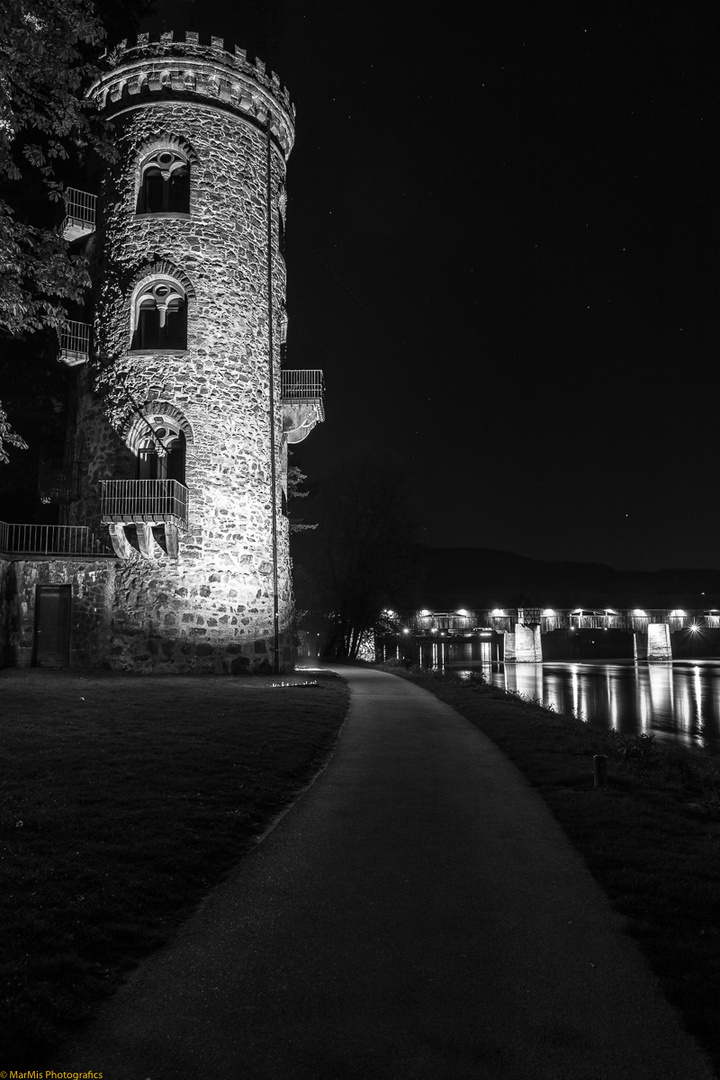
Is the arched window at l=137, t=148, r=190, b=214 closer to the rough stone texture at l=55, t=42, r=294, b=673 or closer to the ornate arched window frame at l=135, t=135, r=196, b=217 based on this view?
the ornate arched window frame at l=135, t=135, r=196, b=217

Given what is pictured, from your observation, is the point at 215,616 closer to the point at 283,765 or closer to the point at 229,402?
the point at 229,402

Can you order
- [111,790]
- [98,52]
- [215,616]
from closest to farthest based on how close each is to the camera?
[111,790] < [215,616] < [98,52]

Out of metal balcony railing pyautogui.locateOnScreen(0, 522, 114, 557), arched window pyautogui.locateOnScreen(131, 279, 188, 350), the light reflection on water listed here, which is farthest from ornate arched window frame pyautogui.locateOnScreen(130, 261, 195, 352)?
the light reflection on water

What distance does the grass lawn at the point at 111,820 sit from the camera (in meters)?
3.92

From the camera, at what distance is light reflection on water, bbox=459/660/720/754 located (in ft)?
84.6

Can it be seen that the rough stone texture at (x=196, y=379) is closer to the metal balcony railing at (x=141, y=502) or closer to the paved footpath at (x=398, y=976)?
the metal balcony railing at (x=141, y=502)

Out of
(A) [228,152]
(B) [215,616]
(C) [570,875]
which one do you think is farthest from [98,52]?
(C) [570,875]

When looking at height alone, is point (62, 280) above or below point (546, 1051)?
above

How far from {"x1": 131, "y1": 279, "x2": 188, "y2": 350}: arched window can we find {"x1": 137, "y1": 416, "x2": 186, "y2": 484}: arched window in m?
2.64

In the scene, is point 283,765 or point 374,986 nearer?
point 374,986

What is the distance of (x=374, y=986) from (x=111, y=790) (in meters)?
4.64

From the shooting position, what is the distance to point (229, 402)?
22.6 metres

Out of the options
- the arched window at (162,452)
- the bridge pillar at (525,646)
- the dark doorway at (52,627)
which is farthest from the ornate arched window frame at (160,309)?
the bridge pillar at (525,646)

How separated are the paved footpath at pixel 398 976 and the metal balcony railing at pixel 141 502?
1501 cm
